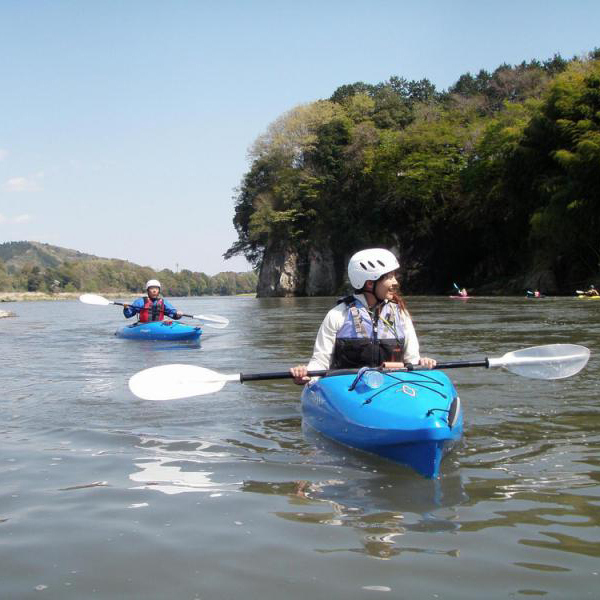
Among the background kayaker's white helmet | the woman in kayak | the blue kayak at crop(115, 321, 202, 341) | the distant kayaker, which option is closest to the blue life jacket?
the woman in kayak

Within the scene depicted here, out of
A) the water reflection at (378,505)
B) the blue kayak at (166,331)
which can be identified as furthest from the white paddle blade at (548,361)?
the blue kayak at (166,331)

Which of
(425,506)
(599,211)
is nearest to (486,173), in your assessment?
(599,211)

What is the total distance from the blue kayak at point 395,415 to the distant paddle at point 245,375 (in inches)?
13.4

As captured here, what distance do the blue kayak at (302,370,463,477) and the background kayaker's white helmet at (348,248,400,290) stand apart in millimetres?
727

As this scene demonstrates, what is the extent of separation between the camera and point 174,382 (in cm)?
553

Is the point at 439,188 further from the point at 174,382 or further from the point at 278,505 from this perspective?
the point at 278,505

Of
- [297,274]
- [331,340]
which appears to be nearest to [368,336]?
[331,340]

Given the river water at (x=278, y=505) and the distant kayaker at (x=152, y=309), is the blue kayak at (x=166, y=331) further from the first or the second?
the river water at (x=278, y=505)

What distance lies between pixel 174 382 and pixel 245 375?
540 millimetres

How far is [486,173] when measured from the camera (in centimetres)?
4081

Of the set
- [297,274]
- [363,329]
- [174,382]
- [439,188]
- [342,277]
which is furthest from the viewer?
[297,274]

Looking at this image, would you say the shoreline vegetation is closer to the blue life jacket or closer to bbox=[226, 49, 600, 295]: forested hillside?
bbox=[226, 49, 600, 295]: forested hillside

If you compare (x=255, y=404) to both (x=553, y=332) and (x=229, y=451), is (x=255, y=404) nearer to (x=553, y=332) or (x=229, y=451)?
(x=229, y=451)

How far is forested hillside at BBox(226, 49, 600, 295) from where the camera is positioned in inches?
1207
